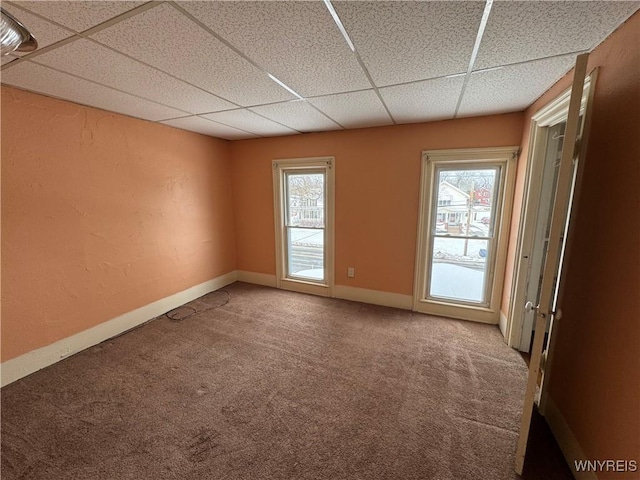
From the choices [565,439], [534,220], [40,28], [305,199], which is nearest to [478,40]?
[534,220]

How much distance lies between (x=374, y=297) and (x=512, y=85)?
256cm

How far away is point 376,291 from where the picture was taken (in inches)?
136

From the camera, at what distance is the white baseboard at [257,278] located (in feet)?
13.7

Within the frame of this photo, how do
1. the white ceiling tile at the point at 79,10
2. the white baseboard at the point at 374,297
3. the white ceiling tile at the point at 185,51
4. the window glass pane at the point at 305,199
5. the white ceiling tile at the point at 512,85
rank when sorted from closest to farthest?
the white ceiling tile at the point at 79,10 < the white ceiling tile at the point at 185,51 < the white ceiling tile at the point at 512,85 < the white baseboard at the point at 374,297 < the window glass pane at the point at 305,199

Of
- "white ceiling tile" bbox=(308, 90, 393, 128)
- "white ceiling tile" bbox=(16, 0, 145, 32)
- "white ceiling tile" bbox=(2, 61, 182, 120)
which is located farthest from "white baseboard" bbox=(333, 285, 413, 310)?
"white ceiling tile" bbox=(16, 0, 145, 32)

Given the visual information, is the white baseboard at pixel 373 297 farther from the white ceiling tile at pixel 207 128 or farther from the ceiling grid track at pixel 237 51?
the white ceiling tile at pixel 207 128

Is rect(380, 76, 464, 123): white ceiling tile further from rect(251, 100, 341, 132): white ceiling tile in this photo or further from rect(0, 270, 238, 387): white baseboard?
rect(0, 270, 238, 387): white baseboard

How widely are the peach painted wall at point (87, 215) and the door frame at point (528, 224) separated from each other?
3.75 meters

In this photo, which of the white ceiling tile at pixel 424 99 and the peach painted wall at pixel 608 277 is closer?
the peach painted wall at pixel 608 277

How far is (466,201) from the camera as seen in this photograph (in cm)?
293

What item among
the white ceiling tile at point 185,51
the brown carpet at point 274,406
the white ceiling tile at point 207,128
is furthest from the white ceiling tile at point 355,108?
the brown carpet at point 274,406

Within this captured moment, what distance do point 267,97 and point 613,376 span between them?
8.87 ft

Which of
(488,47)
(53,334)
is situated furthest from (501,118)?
(53,334)

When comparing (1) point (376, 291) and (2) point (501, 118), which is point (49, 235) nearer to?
(1) point (376, 291)
